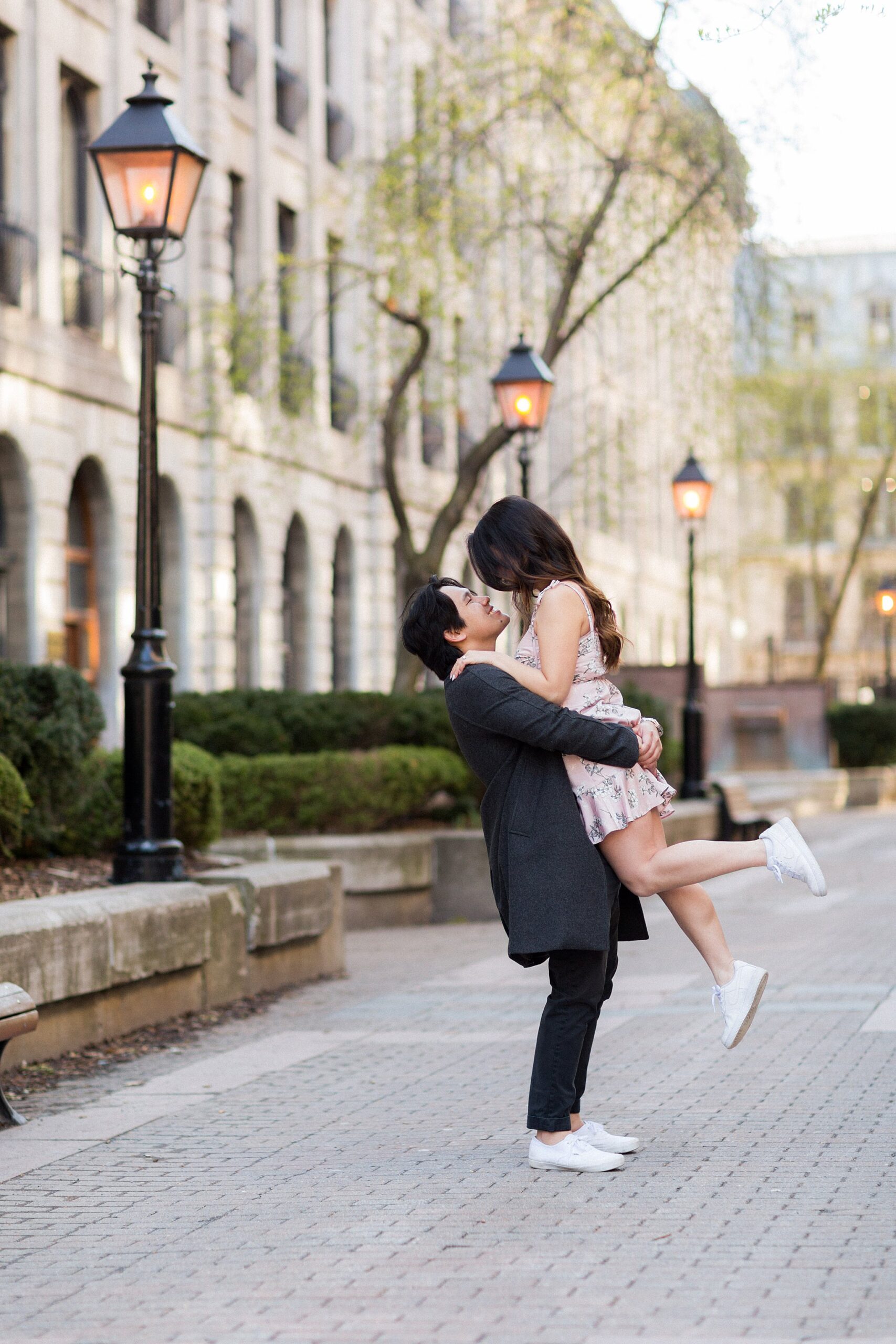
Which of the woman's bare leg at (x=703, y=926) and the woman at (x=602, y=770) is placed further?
the woman's bare leg at (x=703, y=926)

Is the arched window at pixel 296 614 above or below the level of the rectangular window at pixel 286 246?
below

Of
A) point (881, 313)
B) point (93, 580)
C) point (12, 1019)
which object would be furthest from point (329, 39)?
point (881, 313)

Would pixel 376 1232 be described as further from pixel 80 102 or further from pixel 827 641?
pixel 827 641

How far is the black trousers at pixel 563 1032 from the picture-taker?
578 cm

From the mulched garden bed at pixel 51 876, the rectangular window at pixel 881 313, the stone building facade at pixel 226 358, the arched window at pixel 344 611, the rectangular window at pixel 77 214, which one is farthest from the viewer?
the rectangular window at pixel 881 313

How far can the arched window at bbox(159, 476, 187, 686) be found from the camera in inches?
927

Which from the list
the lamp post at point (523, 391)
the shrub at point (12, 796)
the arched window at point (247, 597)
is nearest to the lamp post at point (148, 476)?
the shrub at point (12, 796)

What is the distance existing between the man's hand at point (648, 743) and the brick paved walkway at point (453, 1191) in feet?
3.89

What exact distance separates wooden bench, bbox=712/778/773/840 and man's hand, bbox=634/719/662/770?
1507cm

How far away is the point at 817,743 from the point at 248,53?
628 inches

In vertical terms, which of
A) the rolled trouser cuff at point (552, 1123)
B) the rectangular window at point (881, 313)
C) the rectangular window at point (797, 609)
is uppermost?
the rectangular window at point (881, 313)

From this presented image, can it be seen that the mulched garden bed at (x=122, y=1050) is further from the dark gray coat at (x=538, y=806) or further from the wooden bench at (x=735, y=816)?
the wooden bench at (x=735, y=816)

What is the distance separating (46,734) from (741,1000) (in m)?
4.88

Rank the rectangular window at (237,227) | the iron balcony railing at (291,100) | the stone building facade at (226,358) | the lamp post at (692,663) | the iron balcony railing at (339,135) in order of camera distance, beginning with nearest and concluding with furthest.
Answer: the stone building facade at (226,358), the lamp post at (692,663), the rectangular window at (237,227), the iron balcony railing at (291,100), the iron balcony railing at (339,135)
